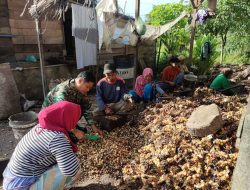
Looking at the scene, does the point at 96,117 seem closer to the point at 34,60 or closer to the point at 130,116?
the point at 130,116

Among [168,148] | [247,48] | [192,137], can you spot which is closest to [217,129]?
[192,137]

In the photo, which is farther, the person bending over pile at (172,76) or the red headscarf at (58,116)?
the person bending over pile at (172,76)

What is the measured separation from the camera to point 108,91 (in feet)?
16.6

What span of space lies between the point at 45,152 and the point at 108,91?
9.41 ft

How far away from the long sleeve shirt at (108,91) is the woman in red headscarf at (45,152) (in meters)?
2.48

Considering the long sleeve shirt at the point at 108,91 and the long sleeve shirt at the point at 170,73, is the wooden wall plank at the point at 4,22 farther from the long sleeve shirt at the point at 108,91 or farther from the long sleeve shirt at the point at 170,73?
the long sleeve shirt at the point at 170,73

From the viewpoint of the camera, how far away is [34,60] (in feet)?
25.1

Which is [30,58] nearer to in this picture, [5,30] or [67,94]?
[5,30]

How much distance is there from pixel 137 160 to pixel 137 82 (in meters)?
2.91

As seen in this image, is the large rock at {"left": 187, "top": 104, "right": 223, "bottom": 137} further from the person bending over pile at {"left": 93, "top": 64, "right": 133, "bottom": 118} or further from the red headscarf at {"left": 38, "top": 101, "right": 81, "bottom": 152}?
the red headscarf at {"left": 38, "top": 101, "right": 81, "bottom": 152}

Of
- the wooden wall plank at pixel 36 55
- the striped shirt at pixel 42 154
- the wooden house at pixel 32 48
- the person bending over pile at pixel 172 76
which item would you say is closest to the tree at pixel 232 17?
the wooden house at pixel 32 48

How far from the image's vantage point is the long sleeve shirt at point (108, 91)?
16.1 feet

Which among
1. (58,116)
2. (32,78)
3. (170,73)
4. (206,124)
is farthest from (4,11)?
(206,124)

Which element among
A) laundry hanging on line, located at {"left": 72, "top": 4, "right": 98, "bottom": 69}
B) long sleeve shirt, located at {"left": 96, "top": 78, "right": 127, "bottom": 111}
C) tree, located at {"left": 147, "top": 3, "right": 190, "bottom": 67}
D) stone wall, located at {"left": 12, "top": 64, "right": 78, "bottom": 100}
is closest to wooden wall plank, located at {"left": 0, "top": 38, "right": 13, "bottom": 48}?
stone wall, located at {"left": 12, "top": 64, "right": 78, "bottom": 100}
